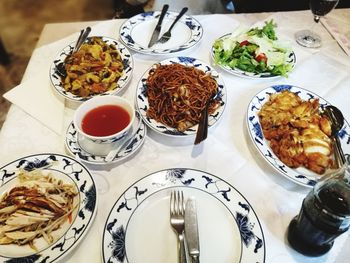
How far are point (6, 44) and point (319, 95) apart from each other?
126 inches

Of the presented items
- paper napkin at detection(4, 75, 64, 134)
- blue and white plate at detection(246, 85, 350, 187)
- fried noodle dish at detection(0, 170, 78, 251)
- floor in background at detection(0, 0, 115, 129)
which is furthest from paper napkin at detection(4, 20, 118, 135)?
floor in background at detection(0, 0, 115, 129)

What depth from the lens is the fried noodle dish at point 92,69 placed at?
1.28m

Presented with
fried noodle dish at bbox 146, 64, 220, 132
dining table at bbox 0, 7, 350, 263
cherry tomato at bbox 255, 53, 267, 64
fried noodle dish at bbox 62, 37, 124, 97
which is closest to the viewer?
dining table at bbox 0, 7, 350, 263

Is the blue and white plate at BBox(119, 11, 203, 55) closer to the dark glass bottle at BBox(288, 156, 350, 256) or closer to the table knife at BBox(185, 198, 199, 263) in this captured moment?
the table knife at BBox(185, 198, 199, 263)

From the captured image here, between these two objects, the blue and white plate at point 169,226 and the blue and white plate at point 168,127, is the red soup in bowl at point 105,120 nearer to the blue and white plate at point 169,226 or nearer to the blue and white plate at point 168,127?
the blue and white plate at point 168,127

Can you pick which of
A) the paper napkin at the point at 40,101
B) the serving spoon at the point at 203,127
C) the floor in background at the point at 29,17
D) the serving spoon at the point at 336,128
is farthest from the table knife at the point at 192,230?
the floor in background at the point at 29,17

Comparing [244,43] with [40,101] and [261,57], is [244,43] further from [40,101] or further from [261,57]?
[40,101]

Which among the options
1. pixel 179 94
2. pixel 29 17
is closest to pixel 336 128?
pixel 179 94

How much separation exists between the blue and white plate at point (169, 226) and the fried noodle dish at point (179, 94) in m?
0.24

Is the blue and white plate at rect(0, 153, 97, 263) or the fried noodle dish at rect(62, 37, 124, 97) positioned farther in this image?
the fried noodle dish at rect(62, 37, 124, 97)

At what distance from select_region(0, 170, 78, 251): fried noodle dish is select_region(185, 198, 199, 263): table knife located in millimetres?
331

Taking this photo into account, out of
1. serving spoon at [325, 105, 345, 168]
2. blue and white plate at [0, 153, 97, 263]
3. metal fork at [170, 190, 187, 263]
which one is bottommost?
blue and white plate at [0, 153, 97, 263]

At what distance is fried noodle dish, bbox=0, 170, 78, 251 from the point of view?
→ 2.78 feet

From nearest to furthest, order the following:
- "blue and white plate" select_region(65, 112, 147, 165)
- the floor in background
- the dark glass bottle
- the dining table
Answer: the dark glass bottle
the dining table
"blue and white plate" select_region(65, 112, 147, 165)
the floor in background
